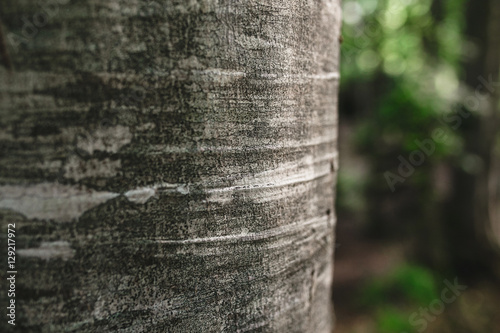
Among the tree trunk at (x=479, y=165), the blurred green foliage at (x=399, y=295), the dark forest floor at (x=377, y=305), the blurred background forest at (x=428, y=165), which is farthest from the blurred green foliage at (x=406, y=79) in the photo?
the blurred green foliage at (x=399, y=295)

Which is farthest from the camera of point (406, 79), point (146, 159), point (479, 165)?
point (479, 165)

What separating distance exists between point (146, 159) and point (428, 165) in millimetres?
5513

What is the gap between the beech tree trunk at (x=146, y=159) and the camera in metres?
0.67

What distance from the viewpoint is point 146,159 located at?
0.71 m

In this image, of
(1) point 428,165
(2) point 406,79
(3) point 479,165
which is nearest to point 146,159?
(1) point 428,165

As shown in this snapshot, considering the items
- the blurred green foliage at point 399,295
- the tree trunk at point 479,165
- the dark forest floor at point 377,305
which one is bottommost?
the dark forest floor at point 377,305

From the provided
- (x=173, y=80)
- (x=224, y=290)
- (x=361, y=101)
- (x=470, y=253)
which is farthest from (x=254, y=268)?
(x=361, y=101)

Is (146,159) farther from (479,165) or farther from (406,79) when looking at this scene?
(479,165)

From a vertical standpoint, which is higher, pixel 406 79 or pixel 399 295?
pixel 406 79

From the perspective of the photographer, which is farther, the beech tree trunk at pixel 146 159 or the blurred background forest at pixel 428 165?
the blurred background forest at pixel 428 165

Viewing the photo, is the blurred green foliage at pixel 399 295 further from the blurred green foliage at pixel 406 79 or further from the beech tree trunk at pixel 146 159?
the beech tree trunk at pixel 146 159

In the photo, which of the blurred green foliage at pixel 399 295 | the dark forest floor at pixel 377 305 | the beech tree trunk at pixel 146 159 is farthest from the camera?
the dark forest floor at pixel 377 305

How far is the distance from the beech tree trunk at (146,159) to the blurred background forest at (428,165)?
4498 mm

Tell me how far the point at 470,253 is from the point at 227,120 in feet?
22.2
